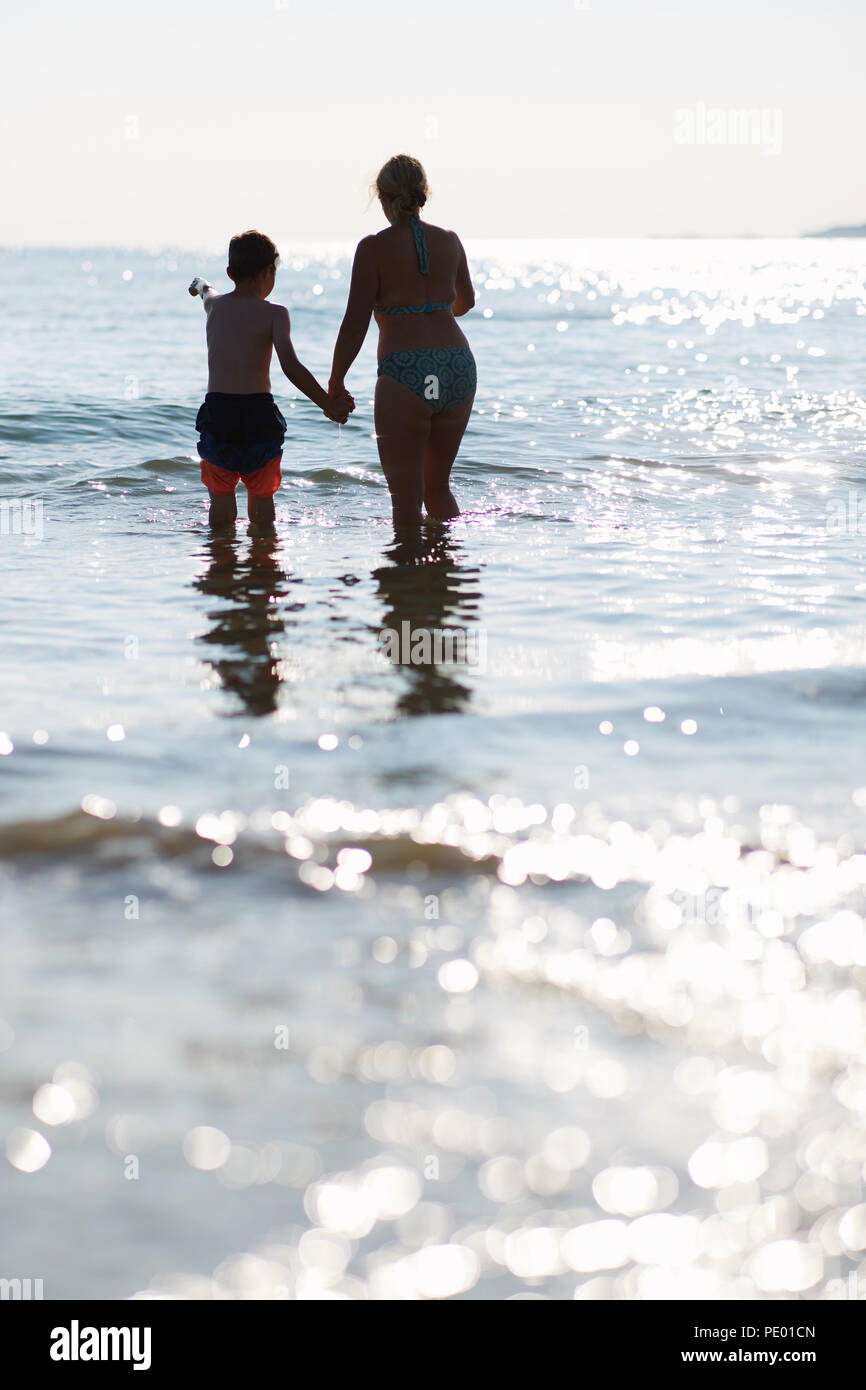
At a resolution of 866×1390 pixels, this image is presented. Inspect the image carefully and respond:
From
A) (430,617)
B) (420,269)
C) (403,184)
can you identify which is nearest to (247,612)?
(430,617)

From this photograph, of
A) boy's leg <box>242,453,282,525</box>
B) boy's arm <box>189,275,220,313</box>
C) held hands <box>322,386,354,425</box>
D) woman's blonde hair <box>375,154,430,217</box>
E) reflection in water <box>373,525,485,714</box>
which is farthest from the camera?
boy's leg <box>242,453,282,525</box>

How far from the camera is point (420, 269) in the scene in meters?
6.25

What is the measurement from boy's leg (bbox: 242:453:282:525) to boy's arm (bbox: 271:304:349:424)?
1.49 feet

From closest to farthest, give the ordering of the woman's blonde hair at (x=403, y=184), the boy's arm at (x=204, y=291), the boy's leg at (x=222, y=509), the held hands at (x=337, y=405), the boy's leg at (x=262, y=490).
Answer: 1. the woman's blonde hair at (x=403, y=184)
2. the held hands at (x=337, y=405)
3. the boy's arm at (x=204, y=291)
4. the boy's leg at (x=262, y=490)
5. the boy's leg at (x=222, y=509)

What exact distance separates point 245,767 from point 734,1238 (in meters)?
1.98

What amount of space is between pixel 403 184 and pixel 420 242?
29 cm

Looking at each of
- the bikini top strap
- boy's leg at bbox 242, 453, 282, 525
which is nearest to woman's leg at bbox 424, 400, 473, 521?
the bikini top strap

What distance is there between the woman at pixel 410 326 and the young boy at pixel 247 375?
0.31m

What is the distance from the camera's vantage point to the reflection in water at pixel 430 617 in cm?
407

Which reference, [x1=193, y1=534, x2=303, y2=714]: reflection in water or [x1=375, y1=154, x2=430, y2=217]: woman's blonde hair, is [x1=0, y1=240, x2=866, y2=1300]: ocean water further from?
[x1=375, y1=154, x2=430, y2=217]: woman's blonde hair

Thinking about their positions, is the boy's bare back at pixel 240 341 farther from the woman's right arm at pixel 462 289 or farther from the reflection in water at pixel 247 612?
the woman's right arm at pixel 462 289

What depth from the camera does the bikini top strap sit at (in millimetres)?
6199

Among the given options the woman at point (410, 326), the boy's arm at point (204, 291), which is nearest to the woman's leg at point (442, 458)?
the woman at point (410, 326)

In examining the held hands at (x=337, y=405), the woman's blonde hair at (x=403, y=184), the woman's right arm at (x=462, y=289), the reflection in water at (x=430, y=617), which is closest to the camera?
the reflection in water at (x=430, y=617)
